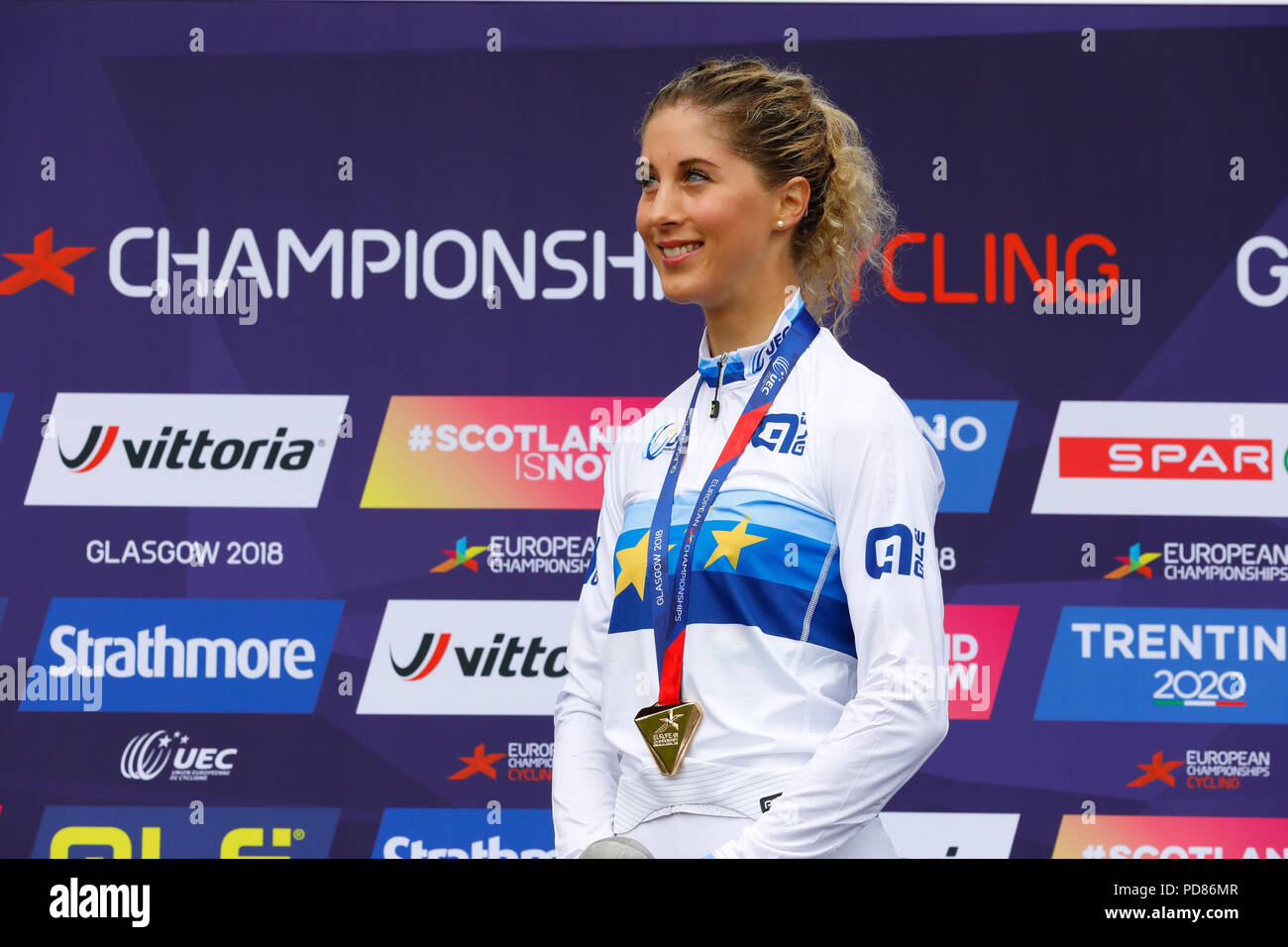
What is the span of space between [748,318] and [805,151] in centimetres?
22

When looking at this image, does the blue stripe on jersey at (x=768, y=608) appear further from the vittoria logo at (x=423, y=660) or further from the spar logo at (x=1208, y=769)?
Result: the spar logo at (x=1208, y=769)

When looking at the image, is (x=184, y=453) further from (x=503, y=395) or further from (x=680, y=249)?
(x=680, y=249)

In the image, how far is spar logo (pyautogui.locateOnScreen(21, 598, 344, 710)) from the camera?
3498 millimetres

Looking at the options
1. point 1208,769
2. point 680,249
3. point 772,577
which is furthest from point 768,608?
point 1208,769

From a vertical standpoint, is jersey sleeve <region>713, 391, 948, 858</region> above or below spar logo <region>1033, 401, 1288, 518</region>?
below

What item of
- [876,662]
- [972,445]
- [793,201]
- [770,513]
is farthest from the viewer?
[972,445]

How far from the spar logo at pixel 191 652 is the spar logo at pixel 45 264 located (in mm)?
898

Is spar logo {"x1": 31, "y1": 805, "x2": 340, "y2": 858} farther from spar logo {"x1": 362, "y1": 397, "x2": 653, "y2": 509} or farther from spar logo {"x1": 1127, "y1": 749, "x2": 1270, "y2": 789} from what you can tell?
spar logo {"x1": 1127, "y1": 749, "x2": 1270, "y2": 789}

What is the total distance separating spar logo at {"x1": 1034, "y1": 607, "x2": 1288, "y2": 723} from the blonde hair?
2.13 metres

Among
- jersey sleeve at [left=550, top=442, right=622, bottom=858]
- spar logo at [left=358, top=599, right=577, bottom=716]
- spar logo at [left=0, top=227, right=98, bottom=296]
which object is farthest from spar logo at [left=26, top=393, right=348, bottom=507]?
jersey sleeve at [left=550, top=442, right=622, bottom=858]

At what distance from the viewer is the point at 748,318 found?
1559 mm

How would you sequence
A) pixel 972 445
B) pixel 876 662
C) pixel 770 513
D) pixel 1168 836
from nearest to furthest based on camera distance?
pixel 876 662 < pixel 770 513 < pixel 1168 836 < pixel 972 445

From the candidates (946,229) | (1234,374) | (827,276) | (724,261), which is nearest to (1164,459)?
(1234,374)

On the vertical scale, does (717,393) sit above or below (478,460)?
below
